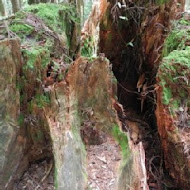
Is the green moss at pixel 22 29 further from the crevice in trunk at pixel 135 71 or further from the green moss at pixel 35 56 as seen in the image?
the crevice in trunk at pixel 135 71

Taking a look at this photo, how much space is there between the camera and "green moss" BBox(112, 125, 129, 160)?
138 inches

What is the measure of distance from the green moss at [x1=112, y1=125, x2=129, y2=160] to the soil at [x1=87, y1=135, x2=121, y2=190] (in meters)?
A: 0.06

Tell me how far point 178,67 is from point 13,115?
2.43 m

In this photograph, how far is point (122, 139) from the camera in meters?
3.64

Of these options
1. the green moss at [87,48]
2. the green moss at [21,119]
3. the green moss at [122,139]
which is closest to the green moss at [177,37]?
the green moss at [87,48]

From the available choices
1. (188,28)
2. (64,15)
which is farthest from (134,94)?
(64,15)

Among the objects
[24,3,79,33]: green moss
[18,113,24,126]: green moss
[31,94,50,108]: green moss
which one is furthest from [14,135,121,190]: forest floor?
[24,3,79,33]: green moss

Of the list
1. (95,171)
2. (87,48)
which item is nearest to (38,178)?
(95,171)

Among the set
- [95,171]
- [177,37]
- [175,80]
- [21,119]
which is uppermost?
[177,37]

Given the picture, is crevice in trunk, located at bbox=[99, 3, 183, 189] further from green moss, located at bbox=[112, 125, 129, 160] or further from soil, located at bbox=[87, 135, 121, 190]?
soil, located at bbox=[87, 135, 121, 190]

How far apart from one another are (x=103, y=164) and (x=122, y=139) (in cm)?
46

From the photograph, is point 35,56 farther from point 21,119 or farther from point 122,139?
point 122,139

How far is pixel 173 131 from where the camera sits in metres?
3.57

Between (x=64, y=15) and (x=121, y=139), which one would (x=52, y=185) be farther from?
(x=64, y=15)
